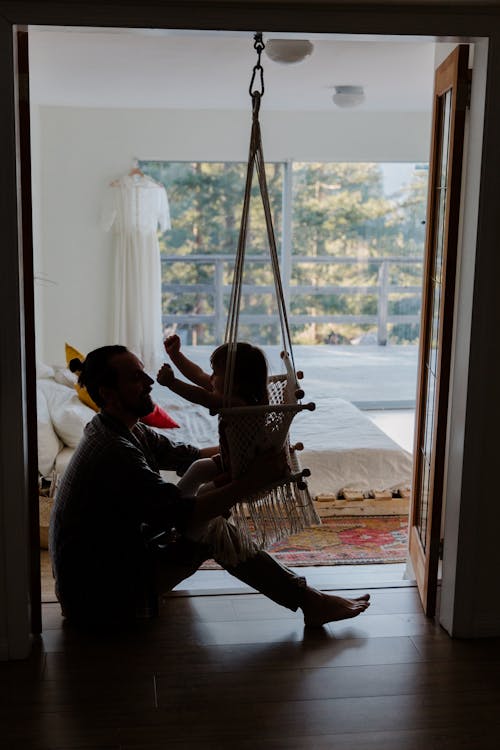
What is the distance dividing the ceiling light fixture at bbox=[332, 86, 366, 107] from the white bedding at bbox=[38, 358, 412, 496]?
2.43m

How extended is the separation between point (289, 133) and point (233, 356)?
5.48 metres

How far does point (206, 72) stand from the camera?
560 cm

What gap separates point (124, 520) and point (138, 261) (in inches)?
191

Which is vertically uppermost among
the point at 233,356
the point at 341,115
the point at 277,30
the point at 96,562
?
the point at 341,115

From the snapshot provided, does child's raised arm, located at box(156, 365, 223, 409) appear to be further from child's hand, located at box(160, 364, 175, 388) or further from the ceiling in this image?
the ceiling

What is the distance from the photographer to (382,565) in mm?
3965

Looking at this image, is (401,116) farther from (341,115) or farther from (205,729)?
(205,729)

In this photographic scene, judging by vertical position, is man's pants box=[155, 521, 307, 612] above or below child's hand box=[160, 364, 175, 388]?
below

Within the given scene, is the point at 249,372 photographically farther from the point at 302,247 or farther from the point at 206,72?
the point at 302,247

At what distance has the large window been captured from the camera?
7645mm

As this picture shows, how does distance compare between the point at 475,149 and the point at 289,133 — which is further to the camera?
the point at 289,133

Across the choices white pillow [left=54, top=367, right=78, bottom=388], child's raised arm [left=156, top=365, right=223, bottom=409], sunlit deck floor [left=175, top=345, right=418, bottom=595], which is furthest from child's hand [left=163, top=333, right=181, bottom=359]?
sunlit deck floor [left=175, top=345, right=418, bottom=595]

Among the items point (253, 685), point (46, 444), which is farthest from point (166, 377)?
point (46, 444)

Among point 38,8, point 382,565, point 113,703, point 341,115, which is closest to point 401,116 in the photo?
point 341,115
